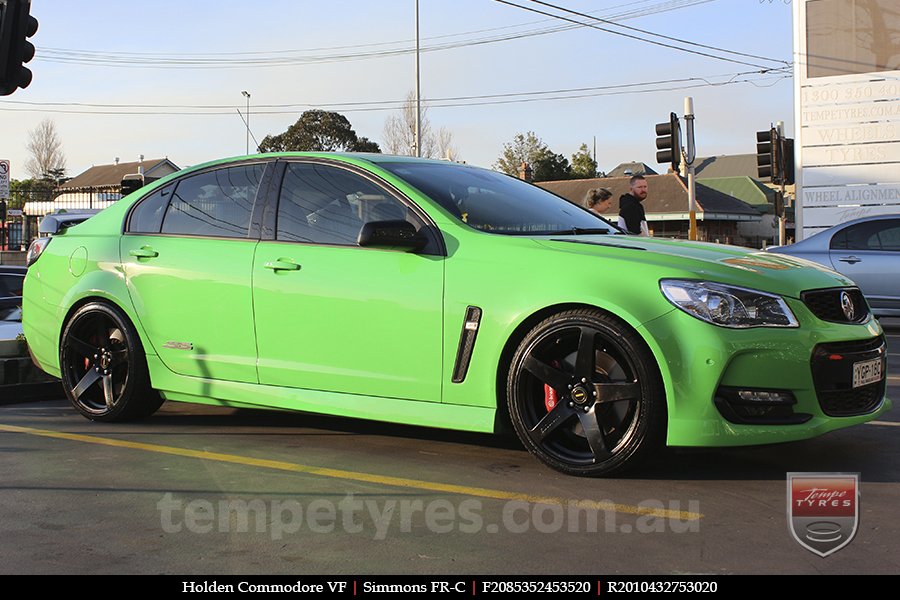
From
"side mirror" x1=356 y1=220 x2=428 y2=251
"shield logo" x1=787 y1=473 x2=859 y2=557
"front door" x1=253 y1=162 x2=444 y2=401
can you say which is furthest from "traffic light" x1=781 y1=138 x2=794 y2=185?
"shield logo" x1=787 y1=473 x2=859 y2=557

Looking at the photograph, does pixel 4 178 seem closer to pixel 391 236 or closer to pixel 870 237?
pixel 870 237

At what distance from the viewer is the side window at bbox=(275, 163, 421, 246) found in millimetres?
5355

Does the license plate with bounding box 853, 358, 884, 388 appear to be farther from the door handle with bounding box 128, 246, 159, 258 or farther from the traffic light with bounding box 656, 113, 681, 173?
the traffic light with bounding box 656, 113, 681, 173

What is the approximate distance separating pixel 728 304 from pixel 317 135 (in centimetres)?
5577

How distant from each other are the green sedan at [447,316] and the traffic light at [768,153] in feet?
44.8

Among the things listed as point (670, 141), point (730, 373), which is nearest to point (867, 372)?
point (730, 373)

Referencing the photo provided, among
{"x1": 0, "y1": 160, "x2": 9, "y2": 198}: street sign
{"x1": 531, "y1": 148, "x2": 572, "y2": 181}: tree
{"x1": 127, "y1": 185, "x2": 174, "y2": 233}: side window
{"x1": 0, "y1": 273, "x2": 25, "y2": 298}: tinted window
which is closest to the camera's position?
{"x1": 127, "y1": 185, "x2": 174, "y2": 233}: side window

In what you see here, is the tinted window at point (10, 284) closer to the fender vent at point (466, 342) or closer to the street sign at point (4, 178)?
the fender vent at point (466, 342)

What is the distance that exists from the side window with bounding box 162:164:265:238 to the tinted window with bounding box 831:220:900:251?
9055mm

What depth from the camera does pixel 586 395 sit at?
4.60 m

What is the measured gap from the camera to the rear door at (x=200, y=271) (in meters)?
5.61

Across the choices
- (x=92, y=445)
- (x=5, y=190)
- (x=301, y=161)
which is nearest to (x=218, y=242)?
(x=301, y=161)

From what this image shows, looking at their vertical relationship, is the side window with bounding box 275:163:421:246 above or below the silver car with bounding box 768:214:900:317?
above
